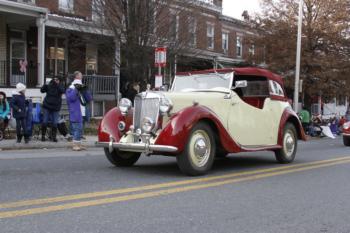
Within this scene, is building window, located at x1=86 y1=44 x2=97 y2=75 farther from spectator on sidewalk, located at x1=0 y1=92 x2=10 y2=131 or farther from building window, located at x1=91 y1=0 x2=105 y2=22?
spectator on sidewalk, located at x1=0 y1=92 x2=10 y2=131

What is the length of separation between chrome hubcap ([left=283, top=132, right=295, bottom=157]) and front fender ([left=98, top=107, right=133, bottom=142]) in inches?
143

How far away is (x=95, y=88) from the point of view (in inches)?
894

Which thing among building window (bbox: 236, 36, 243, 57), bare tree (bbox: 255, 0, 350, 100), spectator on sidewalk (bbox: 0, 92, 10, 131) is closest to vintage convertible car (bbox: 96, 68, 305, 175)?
spectator on sidewalk (bbox: 0, 92, 10, 131)

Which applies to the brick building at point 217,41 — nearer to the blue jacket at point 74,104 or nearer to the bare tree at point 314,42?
the bare tree at point 314,42

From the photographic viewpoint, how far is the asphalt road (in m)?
5.45

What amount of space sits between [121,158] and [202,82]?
7.45 ft

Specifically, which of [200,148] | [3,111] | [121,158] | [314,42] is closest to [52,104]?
[3,111]

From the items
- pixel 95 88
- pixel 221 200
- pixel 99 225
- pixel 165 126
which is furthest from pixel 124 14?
pixel 99 225

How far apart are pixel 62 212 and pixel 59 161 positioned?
15.0 ft

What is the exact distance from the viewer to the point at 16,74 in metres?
21.3

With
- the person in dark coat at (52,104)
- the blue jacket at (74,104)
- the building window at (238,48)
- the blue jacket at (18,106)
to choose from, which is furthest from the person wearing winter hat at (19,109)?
the building window at (238,48)

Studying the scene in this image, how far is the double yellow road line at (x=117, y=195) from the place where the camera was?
19.1 feet

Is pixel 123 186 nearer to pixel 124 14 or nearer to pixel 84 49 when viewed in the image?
pixel 124 14

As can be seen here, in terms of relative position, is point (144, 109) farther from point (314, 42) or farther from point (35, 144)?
point (314, 42)
